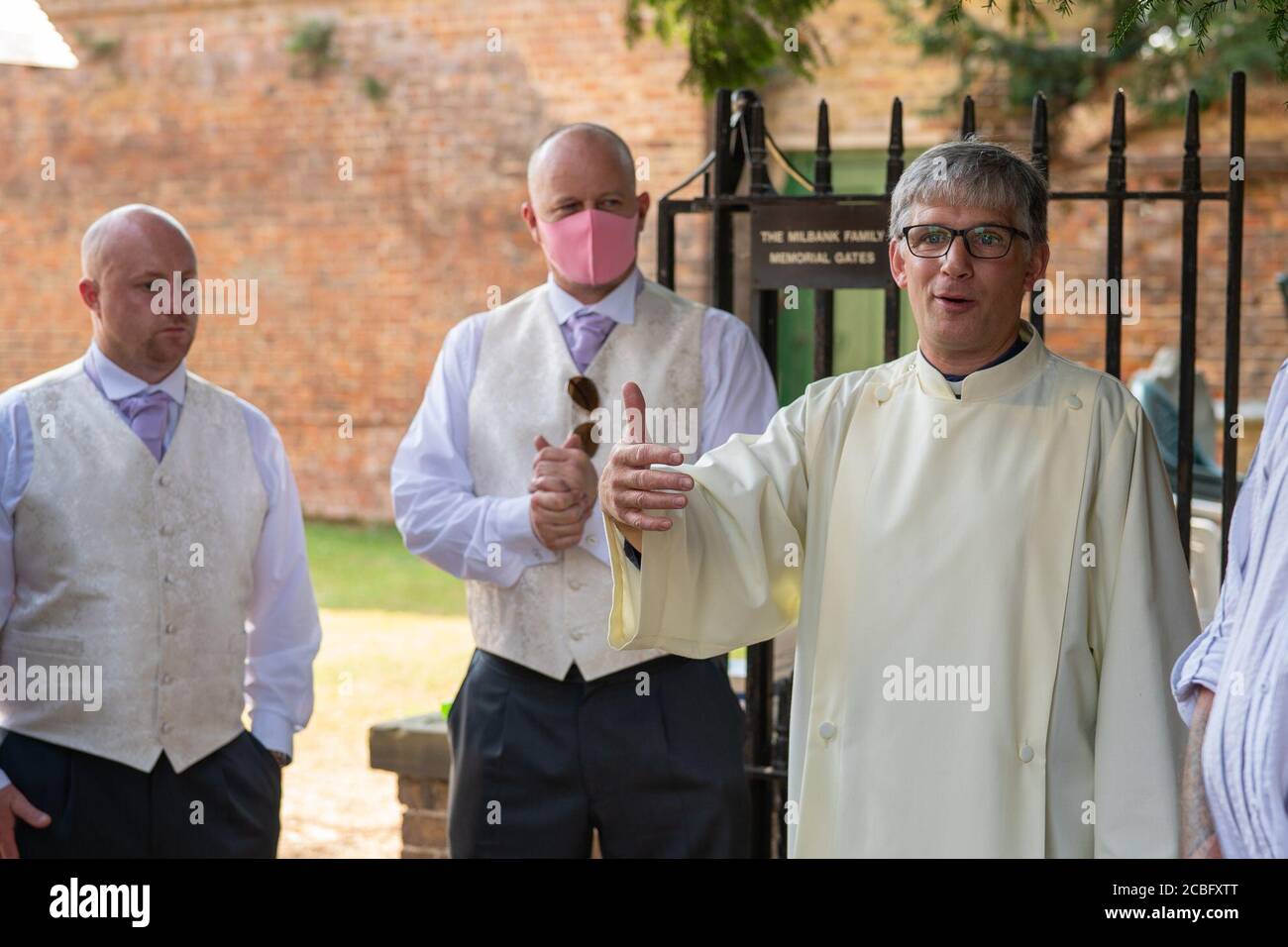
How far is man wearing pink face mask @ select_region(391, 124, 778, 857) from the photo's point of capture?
3297 millimetres

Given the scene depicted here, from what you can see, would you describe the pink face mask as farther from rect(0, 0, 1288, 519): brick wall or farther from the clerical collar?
rect(0, 0, 1288, 519): brick wall

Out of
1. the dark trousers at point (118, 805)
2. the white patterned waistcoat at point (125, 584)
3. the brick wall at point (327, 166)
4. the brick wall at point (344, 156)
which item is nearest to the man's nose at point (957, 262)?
the white patterned waistcoat at point (125, 584)

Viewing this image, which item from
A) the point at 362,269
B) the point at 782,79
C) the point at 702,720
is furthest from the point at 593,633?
the point at 362,269

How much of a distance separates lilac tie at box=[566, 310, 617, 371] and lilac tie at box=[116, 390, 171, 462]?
92 cm

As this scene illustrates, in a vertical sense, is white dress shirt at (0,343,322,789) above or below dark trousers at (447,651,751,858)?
above

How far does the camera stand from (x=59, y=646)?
126 inches

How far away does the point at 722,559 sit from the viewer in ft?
8.44

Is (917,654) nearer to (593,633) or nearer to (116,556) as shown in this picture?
(593,633)

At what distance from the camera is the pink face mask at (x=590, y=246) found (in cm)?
344

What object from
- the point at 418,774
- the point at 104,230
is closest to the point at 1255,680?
the point at 104,230

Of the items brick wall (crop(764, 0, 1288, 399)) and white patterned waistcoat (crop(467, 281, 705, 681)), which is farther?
brick wall (crop(764, 0, 1288, 399))

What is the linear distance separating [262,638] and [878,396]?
165 cm

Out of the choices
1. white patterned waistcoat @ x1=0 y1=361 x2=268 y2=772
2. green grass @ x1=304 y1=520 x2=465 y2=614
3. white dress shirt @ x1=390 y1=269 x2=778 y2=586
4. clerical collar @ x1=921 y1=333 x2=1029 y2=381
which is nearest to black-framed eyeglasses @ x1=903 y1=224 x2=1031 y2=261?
clerical collar @ x1=921 y1=333 x2=1029 y2=381
